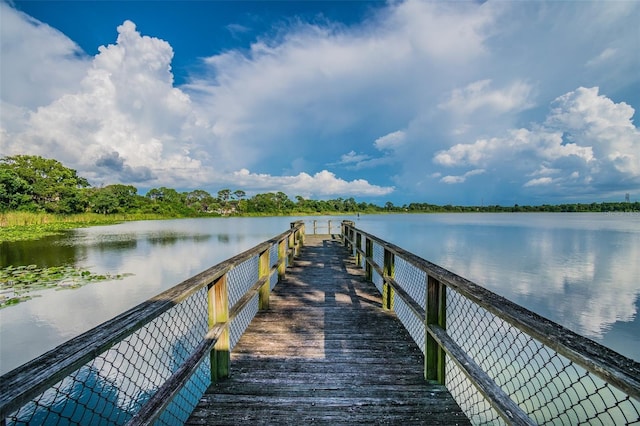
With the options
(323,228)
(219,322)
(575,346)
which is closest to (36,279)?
(219,322)

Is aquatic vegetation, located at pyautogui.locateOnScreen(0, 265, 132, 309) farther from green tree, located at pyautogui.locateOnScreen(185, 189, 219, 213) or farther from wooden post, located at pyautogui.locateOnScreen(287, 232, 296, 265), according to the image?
green tree, located at pyautogui.locateOnScreen(185, 189, 219, 213)

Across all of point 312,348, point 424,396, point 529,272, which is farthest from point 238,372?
point 529,272

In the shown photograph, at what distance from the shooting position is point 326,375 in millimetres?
2631

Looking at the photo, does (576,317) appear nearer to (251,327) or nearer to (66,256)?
(251,327)

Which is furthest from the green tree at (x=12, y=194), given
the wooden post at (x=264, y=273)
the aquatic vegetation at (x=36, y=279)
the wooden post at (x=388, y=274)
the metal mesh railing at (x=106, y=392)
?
the wooden post at (x=388, y=274)

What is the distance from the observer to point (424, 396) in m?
2.29

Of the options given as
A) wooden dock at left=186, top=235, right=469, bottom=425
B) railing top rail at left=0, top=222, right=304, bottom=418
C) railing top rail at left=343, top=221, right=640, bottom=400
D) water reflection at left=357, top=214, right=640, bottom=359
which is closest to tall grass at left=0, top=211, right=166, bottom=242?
wooden dock at left=186, top=235, right=469, bottom=425

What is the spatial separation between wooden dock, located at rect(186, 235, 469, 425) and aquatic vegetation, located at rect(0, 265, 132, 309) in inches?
328

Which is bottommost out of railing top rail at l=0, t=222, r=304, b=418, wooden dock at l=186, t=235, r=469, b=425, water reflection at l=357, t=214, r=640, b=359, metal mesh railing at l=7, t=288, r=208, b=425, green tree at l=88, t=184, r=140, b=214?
water reflection at l=357, t=214, r=640, b=359

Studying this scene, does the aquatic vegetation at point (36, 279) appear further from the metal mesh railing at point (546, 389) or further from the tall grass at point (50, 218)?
the tall grass at point (50, 218)

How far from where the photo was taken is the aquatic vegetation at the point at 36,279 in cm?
838

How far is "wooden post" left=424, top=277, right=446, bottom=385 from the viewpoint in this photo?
243 centimetres

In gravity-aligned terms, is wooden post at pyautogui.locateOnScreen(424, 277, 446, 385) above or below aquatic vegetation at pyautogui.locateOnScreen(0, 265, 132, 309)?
above

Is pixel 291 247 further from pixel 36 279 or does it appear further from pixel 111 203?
pixel 111 203
